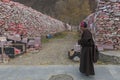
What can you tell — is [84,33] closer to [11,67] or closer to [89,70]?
[89,70]

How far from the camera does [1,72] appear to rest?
598 centimetres

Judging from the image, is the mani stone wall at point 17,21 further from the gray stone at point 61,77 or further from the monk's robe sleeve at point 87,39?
the monk's robe sleeve at point 87,39

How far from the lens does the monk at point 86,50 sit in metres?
5.36

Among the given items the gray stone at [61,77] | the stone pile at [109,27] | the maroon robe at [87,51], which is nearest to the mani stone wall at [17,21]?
the stone pile at [109,27]

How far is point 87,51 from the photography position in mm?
5457

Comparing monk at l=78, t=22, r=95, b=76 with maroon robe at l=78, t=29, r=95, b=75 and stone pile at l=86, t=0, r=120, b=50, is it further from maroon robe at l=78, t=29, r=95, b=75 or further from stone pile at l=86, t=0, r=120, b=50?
stone pile at l=86, t=0, r=120, b=50

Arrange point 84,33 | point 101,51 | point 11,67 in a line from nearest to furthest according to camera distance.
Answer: point 84,33 → point 11,67 → point 101,51

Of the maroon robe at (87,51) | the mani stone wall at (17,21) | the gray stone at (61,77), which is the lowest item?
the gray stone at (61,77)

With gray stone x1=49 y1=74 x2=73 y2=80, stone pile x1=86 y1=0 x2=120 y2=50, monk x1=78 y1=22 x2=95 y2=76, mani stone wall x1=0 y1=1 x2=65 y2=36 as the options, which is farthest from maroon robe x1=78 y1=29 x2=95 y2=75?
mani stone wall x1=0 y1=1 x2=65 y2=36

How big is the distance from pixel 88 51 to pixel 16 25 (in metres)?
6.11

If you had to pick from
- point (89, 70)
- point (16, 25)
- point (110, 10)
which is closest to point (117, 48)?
point (110, 10)

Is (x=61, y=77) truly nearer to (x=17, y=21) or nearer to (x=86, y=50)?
(x=86, y=50)

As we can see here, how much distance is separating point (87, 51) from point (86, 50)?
Result: 0.11 feet

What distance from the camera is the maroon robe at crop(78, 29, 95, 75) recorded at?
5.37 m
